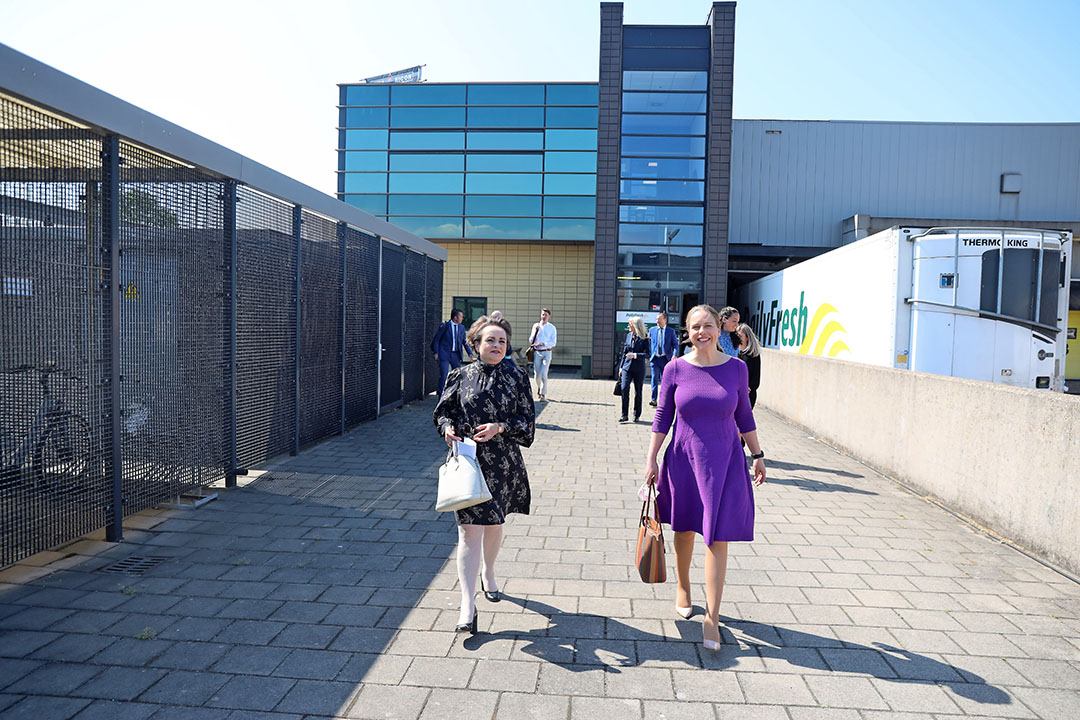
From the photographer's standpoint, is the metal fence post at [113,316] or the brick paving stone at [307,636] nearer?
the brick paving stone at [307,636]

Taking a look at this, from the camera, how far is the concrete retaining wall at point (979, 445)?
4.82 m

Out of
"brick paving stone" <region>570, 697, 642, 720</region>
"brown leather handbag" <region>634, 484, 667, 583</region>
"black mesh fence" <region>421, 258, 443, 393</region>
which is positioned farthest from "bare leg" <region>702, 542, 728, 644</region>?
"black mesh fence" <region>421, 258, 443, 393</region>

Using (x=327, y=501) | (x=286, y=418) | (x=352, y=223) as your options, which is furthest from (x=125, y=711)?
(x=352, y=223)

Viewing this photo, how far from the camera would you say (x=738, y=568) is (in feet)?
15.6

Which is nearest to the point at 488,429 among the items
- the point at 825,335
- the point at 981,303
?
the point at 981,303

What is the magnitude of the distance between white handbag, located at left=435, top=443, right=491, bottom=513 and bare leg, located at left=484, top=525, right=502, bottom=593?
1.25 feet

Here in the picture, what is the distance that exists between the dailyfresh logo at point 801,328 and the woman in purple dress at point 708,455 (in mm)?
9194

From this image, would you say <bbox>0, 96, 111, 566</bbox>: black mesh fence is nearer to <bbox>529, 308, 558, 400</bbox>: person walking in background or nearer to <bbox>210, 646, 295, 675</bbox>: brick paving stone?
<bbox>210, 646, 295, 675</bbox>: brick paving stone

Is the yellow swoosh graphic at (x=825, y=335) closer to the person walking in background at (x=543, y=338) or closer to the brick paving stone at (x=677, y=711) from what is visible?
Answer: the person walking in background at (x=543, y=338)

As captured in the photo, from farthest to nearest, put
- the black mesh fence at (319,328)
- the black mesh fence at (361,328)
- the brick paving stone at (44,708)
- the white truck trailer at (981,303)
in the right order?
the white truck trailer at (981,303), the black mesh fence at (361,328), the black mesh fence at (319,328), the brick paving stone at (44,708)

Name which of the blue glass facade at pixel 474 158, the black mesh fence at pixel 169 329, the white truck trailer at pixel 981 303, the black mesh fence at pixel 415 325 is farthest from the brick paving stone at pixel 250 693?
the blue glass facade at pixel 474 158

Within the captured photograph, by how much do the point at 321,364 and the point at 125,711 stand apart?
242 inches

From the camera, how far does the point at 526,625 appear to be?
3805 millimetres

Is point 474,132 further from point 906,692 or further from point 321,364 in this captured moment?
point 906,692
